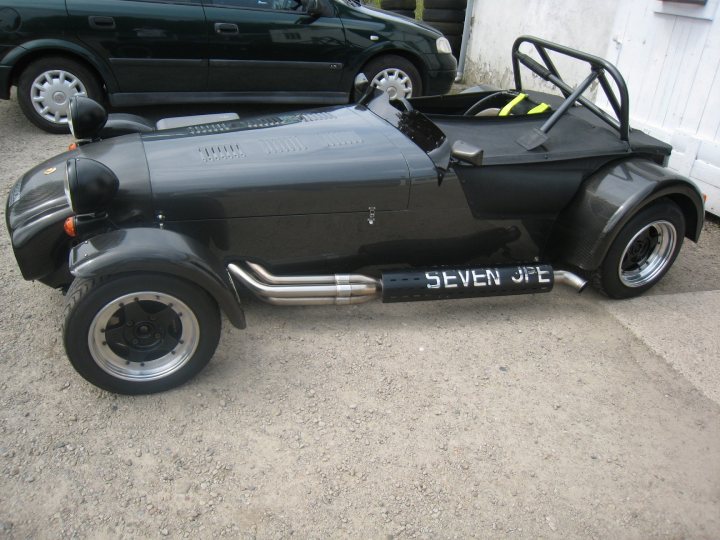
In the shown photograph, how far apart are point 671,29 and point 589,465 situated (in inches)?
172

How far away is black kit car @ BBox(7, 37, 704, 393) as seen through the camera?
9.07 ft

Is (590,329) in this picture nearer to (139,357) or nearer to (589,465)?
(589,465)

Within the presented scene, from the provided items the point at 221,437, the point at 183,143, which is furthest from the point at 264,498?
the point at 183,143

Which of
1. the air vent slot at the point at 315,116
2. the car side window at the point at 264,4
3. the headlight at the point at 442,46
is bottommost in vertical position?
the headlight at the point at 442,46

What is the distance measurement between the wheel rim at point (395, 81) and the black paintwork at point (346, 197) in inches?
122

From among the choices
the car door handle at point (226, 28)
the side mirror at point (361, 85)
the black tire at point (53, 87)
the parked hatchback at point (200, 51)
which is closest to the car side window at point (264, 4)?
the parked hatchback at point (200, 51)

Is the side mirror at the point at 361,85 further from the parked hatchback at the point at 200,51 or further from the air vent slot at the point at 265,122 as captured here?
the parked hatchback at the point at 200,51

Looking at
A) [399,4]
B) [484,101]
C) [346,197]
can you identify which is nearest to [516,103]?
[484,101]

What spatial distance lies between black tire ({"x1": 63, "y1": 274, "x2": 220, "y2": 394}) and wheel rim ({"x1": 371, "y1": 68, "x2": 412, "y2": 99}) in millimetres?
4640

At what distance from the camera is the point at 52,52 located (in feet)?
19.2

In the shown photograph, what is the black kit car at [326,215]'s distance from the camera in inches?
109

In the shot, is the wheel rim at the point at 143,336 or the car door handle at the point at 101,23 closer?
the wheel rim at the point at 143,336

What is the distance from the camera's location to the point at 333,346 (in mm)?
3342

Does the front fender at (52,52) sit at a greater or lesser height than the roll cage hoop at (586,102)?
lesser
